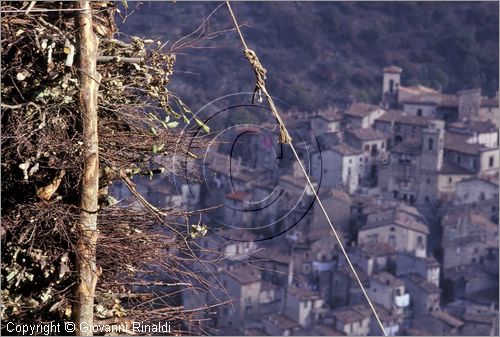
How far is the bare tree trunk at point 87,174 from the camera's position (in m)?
2.27

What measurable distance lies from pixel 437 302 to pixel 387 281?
1.35 meters

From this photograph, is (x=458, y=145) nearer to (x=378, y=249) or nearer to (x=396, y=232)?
(x=396, y=232)

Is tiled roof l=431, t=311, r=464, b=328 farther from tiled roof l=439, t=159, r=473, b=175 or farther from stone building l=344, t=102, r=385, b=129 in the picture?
stone building l=344, t=102, r=385, b=129

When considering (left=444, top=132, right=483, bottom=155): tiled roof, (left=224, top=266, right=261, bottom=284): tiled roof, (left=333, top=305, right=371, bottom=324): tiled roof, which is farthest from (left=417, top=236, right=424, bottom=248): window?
(left=444, top=132, right=483, bottom=155): tiled roof

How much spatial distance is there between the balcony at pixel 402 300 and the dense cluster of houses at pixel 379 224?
2cm

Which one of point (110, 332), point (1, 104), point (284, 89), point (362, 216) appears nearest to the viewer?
point (1, 104)

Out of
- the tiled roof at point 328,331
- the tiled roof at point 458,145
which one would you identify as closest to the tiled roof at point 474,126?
the tiled roof at point 458,145

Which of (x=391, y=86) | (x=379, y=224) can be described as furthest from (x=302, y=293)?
(x=391, y=86)

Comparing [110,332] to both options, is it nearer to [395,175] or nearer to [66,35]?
[66,35]

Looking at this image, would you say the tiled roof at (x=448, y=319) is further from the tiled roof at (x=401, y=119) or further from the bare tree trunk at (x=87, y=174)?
the bare tree trunk at (x=87, y=174)

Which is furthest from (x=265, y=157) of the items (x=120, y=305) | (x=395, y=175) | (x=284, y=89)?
(x=120, y=305)

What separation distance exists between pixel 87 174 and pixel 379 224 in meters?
30.0

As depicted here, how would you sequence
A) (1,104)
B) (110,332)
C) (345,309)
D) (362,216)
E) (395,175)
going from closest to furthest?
(1,104), (110,332), (345,309), (362,216), (395,175)

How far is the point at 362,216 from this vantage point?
3272 cm
